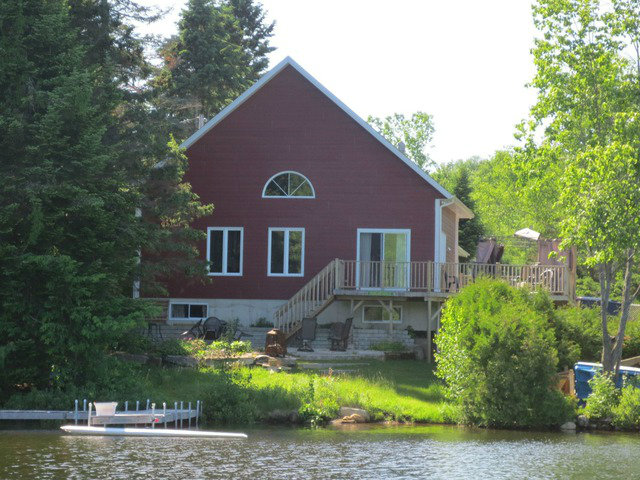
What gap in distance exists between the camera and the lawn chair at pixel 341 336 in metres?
28.3

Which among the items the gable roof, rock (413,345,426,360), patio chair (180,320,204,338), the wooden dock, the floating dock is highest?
the gable roof

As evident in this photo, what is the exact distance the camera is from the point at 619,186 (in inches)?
910

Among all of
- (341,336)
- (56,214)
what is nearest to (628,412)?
(341,336)

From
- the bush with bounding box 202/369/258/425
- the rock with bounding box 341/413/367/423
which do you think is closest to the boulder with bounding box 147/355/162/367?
the bush with bounding box 202/369/258/425

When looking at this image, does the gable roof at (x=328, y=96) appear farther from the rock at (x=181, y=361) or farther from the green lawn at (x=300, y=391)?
A: the rock at (x=181, y=361)

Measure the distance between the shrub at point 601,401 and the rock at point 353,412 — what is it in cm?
488

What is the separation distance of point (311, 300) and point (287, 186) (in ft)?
12.8

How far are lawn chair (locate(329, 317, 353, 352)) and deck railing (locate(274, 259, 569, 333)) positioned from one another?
141 cm

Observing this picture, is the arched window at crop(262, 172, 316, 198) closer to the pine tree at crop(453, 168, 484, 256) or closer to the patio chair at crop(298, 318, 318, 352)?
the patio chair at crop(298, 318, 318, 352)

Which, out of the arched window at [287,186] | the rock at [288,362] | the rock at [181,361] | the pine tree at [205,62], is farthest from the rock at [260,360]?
the pine tree at [205,62]

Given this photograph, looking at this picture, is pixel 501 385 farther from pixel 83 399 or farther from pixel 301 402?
pixel 83 399

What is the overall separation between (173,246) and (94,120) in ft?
20.5

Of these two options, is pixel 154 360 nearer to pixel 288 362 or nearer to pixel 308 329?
pixel 288 362

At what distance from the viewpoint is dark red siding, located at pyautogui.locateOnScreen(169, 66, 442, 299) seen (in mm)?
Answer: 31562
